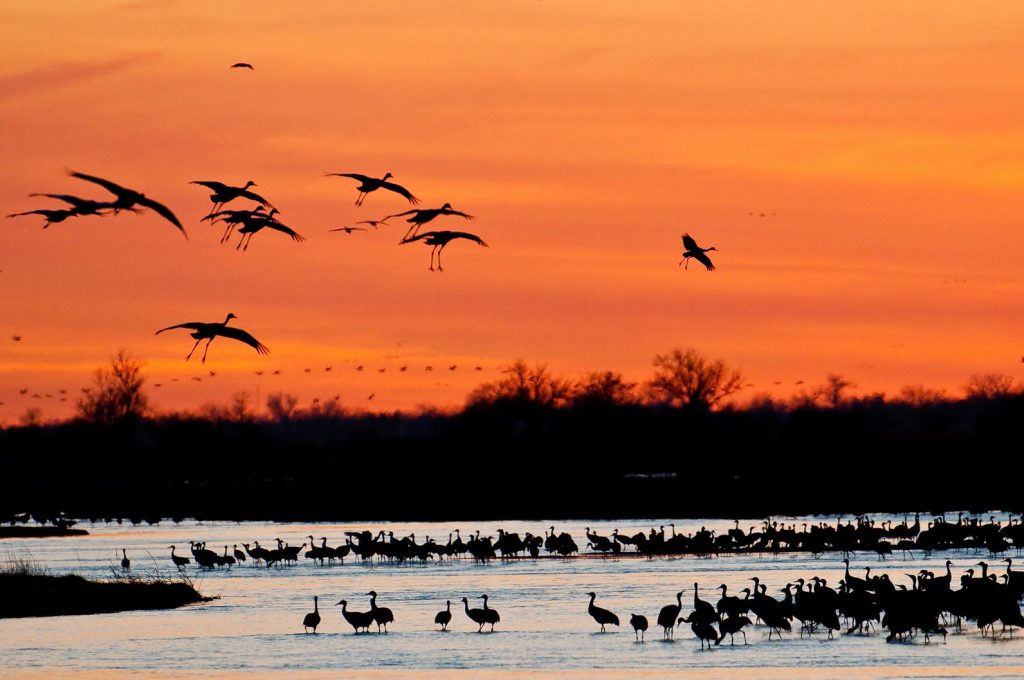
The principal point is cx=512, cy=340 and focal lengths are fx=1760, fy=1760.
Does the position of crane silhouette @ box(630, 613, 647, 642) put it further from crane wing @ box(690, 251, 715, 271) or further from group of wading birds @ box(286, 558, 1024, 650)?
crane wing @ box(690, 251, 715, 271)

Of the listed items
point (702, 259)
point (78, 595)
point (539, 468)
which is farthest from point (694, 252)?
point (539, 468)

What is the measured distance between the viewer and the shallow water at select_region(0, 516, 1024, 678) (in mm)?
28297

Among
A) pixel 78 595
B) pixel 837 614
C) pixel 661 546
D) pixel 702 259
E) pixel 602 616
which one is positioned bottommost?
pixel 837 614

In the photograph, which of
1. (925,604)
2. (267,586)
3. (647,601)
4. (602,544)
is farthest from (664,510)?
(925,604)

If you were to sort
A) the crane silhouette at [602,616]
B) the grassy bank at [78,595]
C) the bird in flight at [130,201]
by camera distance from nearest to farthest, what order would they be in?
1. the bird in flight at [130,201]
2. the crane silhouette at [602,616]
3. the grassy bank at [78,595]

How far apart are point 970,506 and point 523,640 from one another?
2366 inches

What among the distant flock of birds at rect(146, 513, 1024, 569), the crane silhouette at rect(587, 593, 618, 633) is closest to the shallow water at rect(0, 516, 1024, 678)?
the crane silhouette at rect(587, 593, 618, 633)

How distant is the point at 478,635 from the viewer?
1300 inches

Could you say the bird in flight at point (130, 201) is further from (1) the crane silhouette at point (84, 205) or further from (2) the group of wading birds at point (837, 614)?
(2) the group of wading birds at point (837, 614)

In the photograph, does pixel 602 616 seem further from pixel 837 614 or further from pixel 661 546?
pixel 661 546

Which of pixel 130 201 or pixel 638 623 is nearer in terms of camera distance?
pixel 130 201

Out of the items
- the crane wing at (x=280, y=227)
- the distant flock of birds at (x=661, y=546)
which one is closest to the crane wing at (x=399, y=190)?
the crane wing at (x=280, y=227)

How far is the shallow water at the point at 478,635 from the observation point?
28.3 meters

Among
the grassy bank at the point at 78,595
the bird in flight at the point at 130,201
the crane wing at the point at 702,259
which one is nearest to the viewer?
the bird in flight at the point at 130,201
